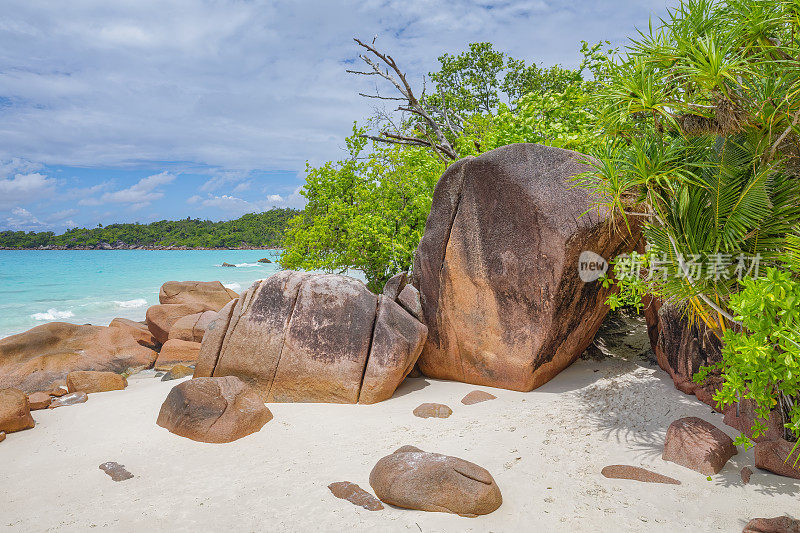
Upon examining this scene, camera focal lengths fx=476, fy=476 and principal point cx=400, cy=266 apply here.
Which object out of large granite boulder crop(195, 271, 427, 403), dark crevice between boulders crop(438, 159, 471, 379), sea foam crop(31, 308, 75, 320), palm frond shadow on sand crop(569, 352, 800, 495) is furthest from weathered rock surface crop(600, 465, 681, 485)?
sea foam crop(31, 308, 75, 320)

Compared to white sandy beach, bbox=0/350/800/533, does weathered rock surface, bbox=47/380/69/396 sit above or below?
below

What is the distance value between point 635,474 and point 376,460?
266 cm

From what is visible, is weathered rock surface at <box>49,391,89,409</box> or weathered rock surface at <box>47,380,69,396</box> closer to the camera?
weathered rock surface at <box>49,391,89,409</box>

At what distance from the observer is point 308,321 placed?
7.53m

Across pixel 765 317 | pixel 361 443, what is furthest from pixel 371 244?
pixel 765 317

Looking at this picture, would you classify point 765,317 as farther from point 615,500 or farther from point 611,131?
point 611,131

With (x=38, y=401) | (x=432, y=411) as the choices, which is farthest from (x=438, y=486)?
(x=38, y=401)

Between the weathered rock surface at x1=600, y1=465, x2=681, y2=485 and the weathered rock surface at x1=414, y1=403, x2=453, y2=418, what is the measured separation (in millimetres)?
2294

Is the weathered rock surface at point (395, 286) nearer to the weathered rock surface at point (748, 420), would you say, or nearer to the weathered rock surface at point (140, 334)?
the weathered rock surface at point (748, 420)

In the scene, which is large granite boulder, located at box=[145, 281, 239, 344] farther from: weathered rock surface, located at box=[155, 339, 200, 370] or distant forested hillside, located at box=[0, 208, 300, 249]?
distant forested hillside, located at box=[0, 208, 300, 249]

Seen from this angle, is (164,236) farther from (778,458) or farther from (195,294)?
(778,458)

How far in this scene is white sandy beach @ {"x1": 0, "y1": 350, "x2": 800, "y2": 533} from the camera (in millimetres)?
4176

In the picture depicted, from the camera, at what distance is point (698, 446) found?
190 inches

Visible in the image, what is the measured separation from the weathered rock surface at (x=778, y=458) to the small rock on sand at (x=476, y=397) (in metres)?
3.23
